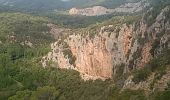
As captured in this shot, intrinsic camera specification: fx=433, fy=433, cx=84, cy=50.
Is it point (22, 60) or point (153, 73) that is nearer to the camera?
point (153, 73)

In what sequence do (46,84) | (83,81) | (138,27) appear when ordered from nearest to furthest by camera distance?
(138,27) < (83,81) < (46,84)

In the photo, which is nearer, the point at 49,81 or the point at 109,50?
the point at 109,50

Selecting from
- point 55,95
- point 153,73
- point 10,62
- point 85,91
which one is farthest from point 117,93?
point 10,62

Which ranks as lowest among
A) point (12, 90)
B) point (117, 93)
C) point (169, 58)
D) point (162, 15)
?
point (12, 90)

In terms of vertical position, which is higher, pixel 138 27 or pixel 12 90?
pixel 138 27

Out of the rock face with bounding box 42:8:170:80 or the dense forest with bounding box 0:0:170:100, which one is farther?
the rock face with bounding box 42:8:170:80

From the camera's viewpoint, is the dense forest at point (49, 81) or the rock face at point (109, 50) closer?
the dense forest at point (49, 81)

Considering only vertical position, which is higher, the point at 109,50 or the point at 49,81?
the point at 109,50

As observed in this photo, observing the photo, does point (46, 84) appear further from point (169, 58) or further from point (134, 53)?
point (169, 58)
